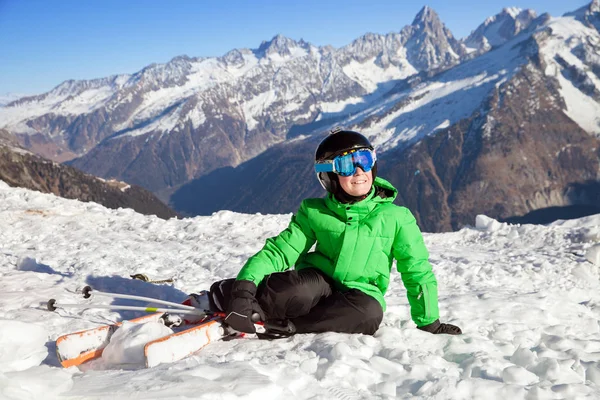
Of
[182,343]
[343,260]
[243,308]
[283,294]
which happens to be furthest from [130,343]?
[343,260]

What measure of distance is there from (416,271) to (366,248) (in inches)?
25.3

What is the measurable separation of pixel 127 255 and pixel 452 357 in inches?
315

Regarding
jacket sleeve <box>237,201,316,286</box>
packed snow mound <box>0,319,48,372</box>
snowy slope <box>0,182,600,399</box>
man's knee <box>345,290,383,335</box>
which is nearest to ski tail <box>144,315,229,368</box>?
A: snowy slope <box>0,182,600,399</box>

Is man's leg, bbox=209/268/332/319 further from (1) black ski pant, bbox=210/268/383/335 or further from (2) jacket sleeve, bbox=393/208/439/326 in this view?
(2) jacket sleeve, bbox=393/208/439/326

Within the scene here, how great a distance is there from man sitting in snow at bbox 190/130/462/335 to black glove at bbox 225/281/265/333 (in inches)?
7.0

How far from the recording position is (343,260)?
17.8ft

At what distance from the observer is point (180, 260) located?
10617 mm

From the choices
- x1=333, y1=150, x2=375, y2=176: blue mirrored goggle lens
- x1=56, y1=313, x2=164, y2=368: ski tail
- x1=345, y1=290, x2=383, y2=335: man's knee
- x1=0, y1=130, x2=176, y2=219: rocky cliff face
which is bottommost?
x1=345, y1=290, x2=383, y2=335: man's knee

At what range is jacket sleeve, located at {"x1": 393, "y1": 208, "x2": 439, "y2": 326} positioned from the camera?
5406 mm

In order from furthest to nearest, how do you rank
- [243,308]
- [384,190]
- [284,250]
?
1. [384,190]
2. [284,250]
3. [243,308]

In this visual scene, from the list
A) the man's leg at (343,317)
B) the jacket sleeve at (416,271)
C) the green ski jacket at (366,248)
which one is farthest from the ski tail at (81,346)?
the jacket sleeve at (416,271)

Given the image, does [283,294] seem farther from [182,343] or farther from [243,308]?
[182,343]

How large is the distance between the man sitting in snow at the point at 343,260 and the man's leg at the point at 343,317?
10 mm

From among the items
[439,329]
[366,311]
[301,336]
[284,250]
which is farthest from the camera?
[284,250]
